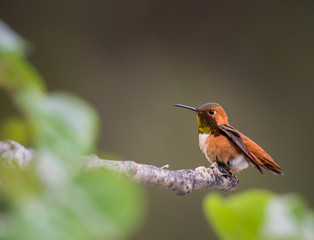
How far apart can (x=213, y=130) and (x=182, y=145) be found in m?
1.03

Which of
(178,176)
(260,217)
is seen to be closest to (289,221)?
(260,217)

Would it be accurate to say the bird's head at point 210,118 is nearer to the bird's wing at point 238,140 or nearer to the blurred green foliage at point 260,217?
the bird's wing at point 238,140

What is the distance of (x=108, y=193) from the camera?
0.04 metres

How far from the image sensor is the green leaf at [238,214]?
57 millimetres

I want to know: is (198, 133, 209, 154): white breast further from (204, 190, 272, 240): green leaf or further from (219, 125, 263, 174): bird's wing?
(204, 190, 272, 240): green leaf

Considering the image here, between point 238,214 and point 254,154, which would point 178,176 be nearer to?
point 254,154

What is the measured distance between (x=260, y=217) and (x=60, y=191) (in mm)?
31

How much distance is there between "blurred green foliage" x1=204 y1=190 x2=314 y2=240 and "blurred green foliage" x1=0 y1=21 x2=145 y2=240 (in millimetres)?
21

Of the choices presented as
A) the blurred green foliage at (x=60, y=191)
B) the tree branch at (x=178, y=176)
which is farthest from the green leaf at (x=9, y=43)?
the tree branch at (x=178, y=176)

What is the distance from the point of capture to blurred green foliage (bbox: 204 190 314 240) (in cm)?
5

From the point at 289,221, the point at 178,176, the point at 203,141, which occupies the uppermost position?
the point at 203,141

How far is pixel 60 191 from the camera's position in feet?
0.15

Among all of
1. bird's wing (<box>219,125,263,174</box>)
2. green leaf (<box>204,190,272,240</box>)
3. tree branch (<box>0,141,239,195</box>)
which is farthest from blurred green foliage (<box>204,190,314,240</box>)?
bird's wing (<box>219,125,263,174</box>)

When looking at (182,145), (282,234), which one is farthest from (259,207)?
(182,145)
